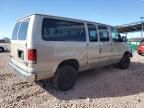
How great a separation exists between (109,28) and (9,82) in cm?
442

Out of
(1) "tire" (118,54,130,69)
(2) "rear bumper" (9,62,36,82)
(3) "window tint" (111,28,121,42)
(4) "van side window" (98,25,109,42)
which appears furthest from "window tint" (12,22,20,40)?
(1) "tire" (118,54,130,69)

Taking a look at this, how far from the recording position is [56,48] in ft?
15.3

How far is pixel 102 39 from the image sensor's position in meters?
6.44

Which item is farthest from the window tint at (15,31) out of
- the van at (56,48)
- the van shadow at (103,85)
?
the van shadow at (103,85)

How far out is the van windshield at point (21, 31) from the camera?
4.69 metres

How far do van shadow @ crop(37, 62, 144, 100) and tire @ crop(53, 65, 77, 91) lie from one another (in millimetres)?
184

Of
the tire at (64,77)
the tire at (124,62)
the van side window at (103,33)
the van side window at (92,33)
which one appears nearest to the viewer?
the tire at (64,77)

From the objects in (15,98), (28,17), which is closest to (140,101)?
(15,98)

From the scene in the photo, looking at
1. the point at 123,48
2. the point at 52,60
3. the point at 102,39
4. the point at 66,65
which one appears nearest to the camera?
the point at 52,60

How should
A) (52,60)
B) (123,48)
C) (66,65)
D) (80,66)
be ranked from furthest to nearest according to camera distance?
(123,48) → (80,66) → (66,65) → (52,60)

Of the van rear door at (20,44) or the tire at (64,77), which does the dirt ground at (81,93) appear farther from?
the van rear door at (20,44)

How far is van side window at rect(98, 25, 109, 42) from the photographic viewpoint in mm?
6377

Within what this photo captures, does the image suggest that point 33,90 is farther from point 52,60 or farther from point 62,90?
point 52,60

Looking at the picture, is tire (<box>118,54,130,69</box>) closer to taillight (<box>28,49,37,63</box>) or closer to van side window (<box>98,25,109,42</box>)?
van side window (<box>98,25,109,42</box>)
